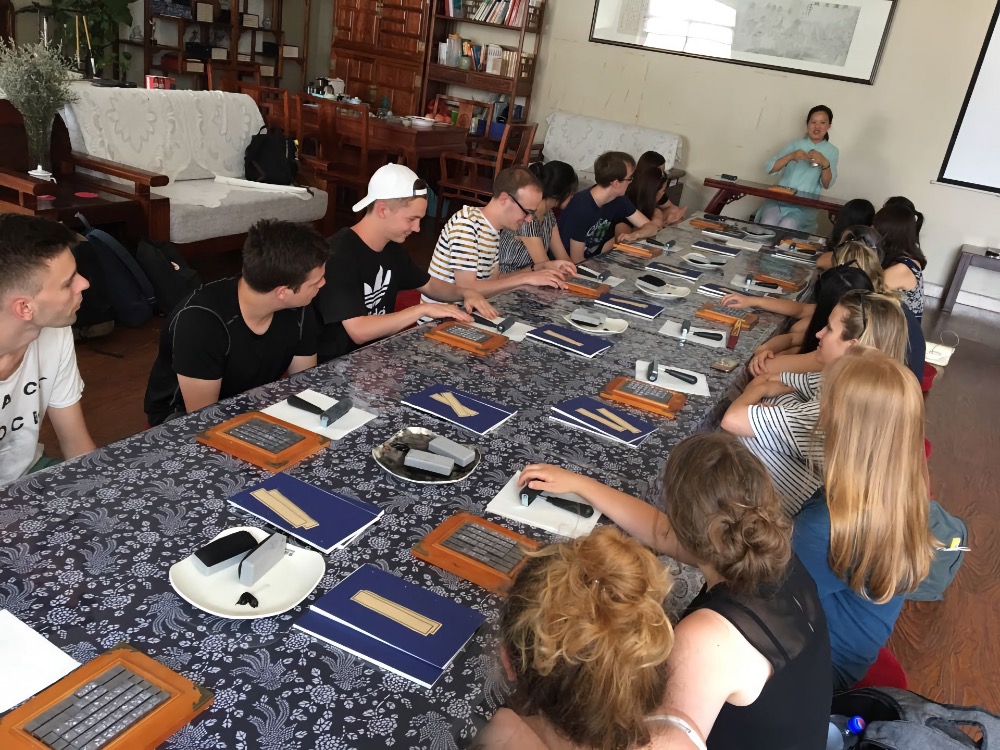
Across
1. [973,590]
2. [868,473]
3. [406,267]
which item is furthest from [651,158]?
[868,473]

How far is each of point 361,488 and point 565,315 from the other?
1.39 meters

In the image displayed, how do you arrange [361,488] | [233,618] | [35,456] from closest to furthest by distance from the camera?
[233,618]
[361,488]
[35,456]

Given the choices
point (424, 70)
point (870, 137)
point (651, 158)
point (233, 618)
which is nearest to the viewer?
point (233, 618)

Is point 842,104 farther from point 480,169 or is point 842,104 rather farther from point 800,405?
point 800,405

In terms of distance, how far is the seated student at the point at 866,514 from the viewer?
1.45 meters

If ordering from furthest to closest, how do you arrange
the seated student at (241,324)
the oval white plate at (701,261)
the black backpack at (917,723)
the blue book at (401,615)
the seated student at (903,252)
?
1. the oval white plate at (701,261)
2. the seated student at (903,252)
3. the seated student at (241,324)
4. the black backpack at (917,723)
5. the blue book at (401,615)

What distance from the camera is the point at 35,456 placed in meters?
1.81

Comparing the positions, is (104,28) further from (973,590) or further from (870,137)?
(973,590)

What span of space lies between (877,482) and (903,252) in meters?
2.68

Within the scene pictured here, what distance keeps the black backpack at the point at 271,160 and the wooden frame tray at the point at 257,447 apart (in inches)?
152

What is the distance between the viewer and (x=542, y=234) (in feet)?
12.8

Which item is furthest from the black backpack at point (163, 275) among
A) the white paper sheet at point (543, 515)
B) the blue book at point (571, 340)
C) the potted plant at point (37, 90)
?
the white paper sheet at point (543, 515)

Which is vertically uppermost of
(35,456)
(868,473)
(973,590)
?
(868,473)

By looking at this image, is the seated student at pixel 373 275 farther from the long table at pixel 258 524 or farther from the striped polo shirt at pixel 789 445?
the striped polo shirt at pixel 789 445
